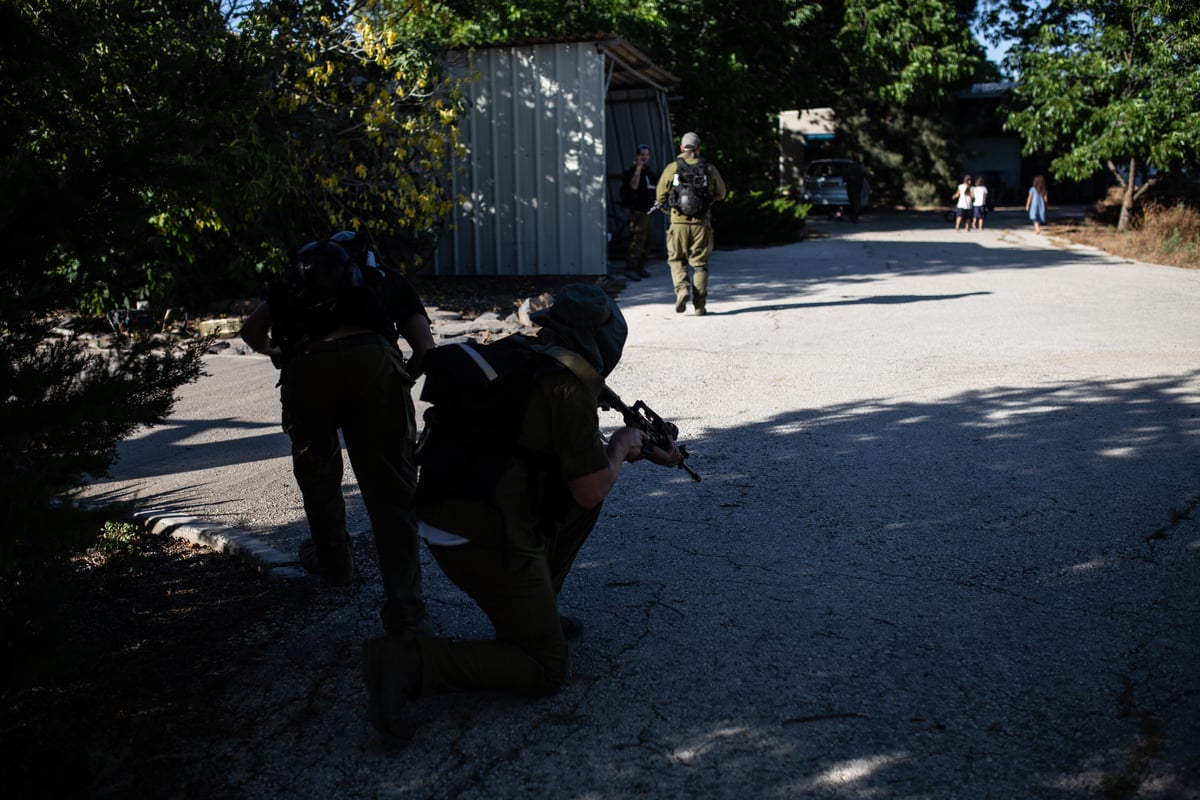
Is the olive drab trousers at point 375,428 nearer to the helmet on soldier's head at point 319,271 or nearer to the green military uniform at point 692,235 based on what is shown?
the helmet on soldier's head at point 319,271

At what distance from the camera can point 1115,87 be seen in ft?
70.5

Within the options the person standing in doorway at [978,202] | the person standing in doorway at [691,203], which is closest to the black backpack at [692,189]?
the person standing in doorway at [691,203]

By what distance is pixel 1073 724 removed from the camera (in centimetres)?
300

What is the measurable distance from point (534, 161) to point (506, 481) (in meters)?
11.8

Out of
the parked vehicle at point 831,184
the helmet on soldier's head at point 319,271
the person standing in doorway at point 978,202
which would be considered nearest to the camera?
the helmet on soldier's head at point 319,271

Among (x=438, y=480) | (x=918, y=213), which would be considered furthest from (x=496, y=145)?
(x=918, y=213)

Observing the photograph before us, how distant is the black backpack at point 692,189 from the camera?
1040 cm

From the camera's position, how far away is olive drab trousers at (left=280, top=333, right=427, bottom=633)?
3.58 metres

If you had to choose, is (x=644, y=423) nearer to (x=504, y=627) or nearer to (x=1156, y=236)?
(x=504, y=627)

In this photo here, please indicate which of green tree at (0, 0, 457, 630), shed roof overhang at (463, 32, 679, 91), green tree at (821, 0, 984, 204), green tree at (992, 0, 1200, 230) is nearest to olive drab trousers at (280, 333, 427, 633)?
green tree at (0, 0, 457, 630)

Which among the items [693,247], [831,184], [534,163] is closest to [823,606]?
[693,247]

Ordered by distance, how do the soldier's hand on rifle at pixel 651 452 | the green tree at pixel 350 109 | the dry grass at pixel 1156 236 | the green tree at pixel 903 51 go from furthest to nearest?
the green tree at pixel 903 51 < the dry grass at pixel 1156 236 < the green tree at pixel 350 109 < the soldier's hand on rifle at pixel 651 452

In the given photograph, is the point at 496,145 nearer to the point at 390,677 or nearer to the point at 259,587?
the point at 259,587

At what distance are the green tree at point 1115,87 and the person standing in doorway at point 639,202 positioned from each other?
11.4 meters
